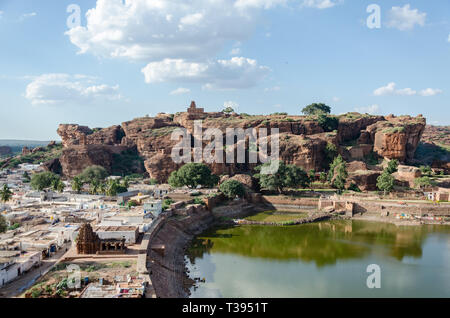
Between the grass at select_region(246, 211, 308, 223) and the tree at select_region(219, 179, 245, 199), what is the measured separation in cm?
352

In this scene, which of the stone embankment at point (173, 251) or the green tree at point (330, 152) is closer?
the stone embankment at point (173, 251)

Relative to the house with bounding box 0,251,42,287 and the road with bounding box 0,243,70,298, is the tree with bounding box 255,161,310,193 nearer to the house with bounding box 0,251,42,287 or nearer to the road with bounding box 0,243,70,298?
the road with bounding box 0,243,70,298

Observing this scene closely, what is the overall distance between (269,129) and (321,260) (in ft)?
104

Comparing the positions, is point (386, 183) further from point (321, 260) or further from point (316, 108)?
point (316, 108)

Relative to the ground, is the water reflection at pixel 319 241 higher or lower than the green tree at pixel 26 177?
lower

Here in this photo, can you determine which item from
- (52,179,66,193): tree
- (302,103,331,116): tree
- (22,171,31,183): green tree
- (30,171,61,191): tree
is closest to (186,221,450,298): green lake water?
(52,179,66,193): tree

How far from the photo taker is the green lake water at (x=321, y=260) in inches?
774

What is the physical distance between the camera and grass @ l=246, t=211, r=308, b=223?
36.3 metres

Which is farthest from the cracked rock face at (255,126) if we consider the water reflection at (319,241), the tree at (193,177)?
the water reflection at (319,241)

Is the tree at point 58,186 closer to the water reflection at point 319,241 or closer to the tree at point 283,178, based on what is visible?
the water reflection at point 319,241

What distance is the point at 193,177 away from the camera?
4219cm

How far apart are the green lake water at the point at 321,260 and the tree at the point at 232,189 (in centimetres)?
633
